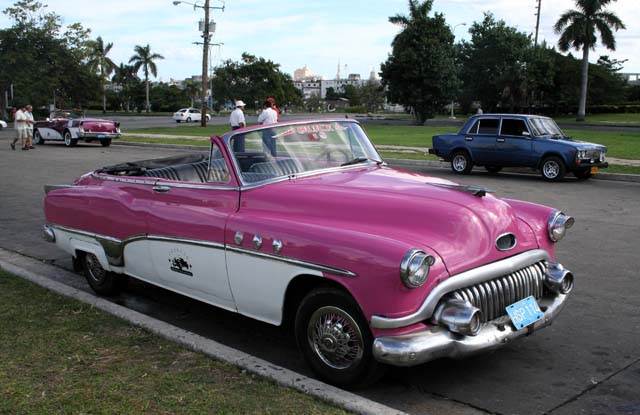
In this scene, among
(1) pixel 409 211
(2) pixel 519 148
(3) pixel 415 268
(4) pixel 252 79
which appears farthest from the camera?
(4) pixel 252 79

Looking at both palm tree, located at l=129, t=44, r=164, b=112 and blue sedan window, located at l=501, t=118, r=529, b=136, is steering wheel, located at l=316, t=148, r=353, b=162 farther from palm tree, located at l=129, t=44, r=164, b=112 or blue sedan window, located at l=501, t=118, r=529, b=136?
palm tree, located at l=129, t=44, r=164, b=112

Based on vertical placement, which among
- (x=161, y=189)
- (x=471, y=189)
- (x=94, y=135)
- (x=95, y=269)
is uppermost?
(x=471, y=189)

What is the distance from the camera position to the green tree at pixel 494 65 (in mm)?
55844

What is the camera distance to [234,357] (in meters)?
4.11

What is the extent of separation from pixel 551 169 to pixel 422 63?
3279 centimetres

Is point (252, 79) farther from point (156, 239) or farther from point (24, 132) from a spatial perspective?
point (156, 239)

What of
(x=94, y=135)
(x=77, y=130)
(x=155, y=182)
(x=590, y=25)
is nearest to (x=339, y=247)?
(x=155, y=182)

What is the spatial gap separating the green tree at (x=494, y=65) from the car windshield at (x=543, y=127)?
139 feet

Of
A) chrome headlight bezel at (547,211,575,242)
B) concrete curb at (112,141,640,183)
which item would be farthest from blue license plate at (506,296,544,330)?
concrete curb at (112,141,640,183)

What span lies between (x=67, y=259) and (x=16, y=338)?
9.67 feet

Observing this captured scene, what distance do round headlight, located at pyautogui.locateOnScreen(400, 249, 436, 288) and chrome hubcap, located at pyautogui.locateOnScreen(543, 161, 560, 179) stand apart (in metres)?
12.0

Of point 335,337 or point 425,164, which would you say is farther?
point 425,164

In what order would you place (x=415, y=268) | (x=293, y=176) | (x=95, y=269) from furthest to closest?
(x=95, y=269)
(x=293, y=176)
(x=415, y=268)

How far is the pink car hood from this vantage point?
3762 millimetres
